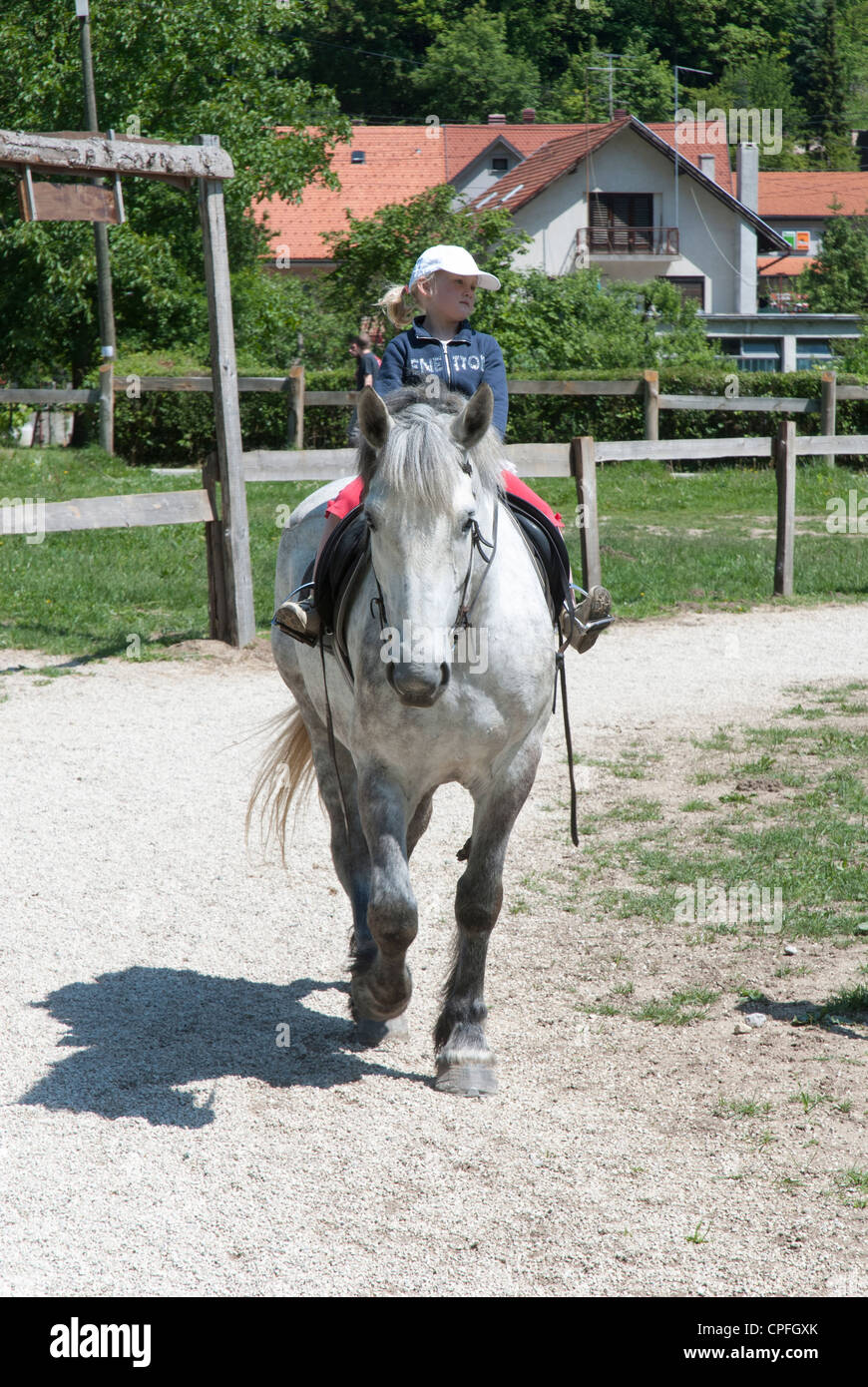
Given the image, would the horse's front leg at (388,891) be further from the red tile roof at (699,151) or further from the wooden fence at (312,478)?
the red tile roof at (699,151)

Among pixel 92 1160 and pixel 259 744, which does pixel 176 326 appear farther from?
pixel 92 1160

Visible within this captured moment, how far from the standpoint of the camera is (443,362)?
4359 millimetres

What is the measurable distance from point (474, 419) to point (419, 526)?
420 millimetres

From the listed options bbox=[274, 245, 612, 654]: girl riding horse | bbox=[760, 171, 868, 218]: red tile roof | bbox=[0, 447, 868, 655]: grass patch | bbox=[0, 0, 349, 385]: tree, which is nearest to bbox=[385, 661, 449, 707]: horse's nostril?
bbox=[274, 245, 612, 654]: girl riding horse

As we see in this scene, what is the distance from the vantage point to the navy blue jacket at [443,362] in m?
4.32

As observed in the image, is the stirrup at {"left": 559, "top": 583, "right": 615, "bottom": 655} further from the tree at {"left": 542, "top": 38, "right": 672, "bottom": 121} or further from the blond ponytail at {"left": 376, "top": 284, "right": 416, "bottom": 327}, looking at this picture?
the tree at {"left": 542, "top": 38, "right": 672, "bottom": 121}

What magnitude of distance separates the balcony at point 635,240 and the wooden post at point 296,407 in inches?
1232

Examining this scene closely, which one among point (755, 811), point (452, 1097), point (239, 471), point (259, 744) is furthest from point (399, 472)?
point (239, 471)

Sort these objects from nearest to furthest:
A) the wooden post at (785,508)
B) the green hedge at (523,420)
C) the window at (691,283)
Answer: the wooden post at (785,508), the green hedge at (523,420), the window at (691,283)

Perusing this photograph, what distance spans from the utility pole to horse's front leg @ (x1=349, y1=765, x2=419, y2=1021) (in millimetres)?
16956

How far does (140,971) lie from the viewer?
191 inches

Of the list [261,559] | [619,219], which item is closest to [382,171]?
[619,219]

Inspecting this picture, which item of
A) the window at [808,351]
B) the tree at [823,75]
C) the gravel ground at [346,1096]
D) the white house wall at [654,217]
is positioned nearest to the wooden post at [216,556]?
the gravel ground at [346,1096]

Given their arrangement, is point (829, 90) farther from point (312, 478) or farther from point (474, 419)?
point (474, 419)
